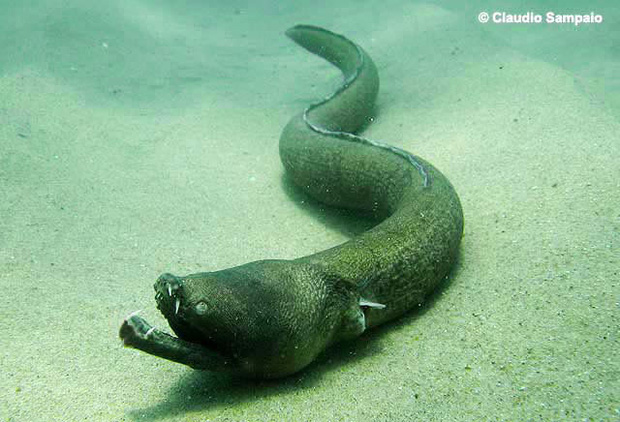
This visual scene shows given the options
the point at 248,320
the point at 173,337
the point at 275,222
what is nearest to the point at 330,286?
the point at 248,320

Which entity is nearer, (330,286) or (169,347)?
(169,347)

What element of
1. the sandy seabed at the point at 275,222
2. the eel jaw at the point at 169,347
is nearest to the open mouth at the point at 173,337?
the eel jaw at the point at 169,347

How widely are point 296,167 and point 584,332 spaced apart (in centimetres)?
308

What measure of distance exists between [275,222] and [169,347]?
2395mm

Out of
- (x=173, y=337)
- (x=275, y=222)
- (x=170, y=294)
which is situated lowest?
(x=275, y=222)

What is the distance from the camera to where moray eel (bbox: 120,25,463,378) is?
85.8 inches

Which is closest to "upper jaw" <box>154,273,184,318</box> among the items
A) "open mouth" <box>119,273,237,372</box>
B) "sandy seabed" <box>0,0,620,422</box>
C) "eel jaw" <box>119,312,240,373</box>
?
"open mouth" <box>119,273,237,372</box>

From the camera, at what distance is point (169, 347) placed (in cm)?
209

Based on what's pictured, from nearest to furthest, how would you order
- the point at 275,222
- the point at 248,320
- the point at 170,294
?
Result: the point at 170,294
the point at 248,320
the point at 275,222

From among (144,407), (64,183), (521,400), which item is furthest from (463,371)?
(64,183)

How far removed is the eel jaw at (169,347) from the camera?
1983 mm

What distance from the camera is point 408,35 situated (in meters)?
9.16

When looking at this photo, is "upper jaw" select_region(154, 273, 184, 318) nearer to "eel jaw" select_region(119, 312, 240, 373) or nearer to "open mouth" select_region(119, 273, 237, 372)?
"open mouth" select_region(119, 273, 237, 372)

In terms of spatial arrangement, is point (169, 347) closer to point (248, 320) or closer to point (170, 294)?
point (170, 294)
